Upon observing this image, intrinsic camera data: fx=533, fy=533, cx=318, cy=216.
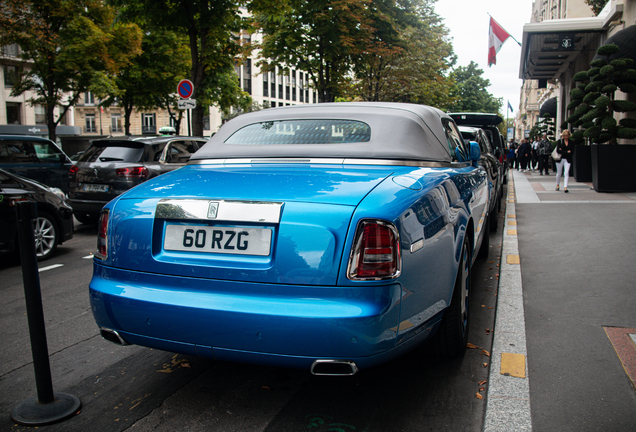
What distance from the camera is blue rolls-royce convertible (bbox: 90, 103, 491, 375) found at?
7.74 feet

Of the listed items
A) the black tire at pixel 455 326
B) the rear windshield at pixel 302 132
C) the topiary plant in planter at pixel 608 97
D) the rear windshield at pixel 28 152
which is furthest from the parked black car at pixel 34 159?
the topiary plant in planter at pixel 608 97

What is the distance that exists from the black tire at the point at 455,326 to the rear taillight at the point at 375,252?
938 mm

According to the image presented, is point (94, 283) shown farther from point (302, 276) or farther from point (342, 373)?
point (342, 373)

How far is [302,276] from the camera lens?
2.39 metres

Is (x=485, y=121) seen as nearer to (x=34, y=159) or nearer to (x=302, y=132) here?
(x=34, y=159)

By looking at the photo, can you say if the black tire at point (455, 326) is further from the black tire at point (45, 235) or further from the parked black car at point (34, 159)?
the parked black car at point (34, 159)

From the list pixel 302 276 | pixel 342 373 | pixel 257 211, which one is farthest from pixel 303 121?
pixel 342 373

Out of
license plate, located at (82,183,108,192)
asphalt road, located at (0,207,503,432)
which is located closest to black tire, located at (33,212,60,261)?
license plate, located at (82,183,108,192)

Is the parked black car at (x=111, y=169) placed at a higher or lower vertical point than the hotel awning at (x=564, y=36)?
lower

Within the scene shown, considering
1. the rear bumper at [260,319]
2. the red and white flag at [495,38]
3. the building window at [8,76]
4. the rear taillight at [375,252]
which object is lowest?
the rear bumper at [260,319]

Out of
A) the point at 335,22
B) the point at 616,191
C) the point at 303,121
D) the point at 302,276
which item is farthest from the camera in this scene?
the point at 335,22

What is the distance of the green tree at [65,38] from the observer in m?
20.6

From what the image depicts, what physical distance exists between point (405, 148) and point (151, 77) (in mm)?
29545

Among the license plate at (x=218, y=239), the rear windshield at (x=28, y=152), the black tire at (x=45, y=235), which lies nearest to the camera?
the license plate at (x=218, y=239)
